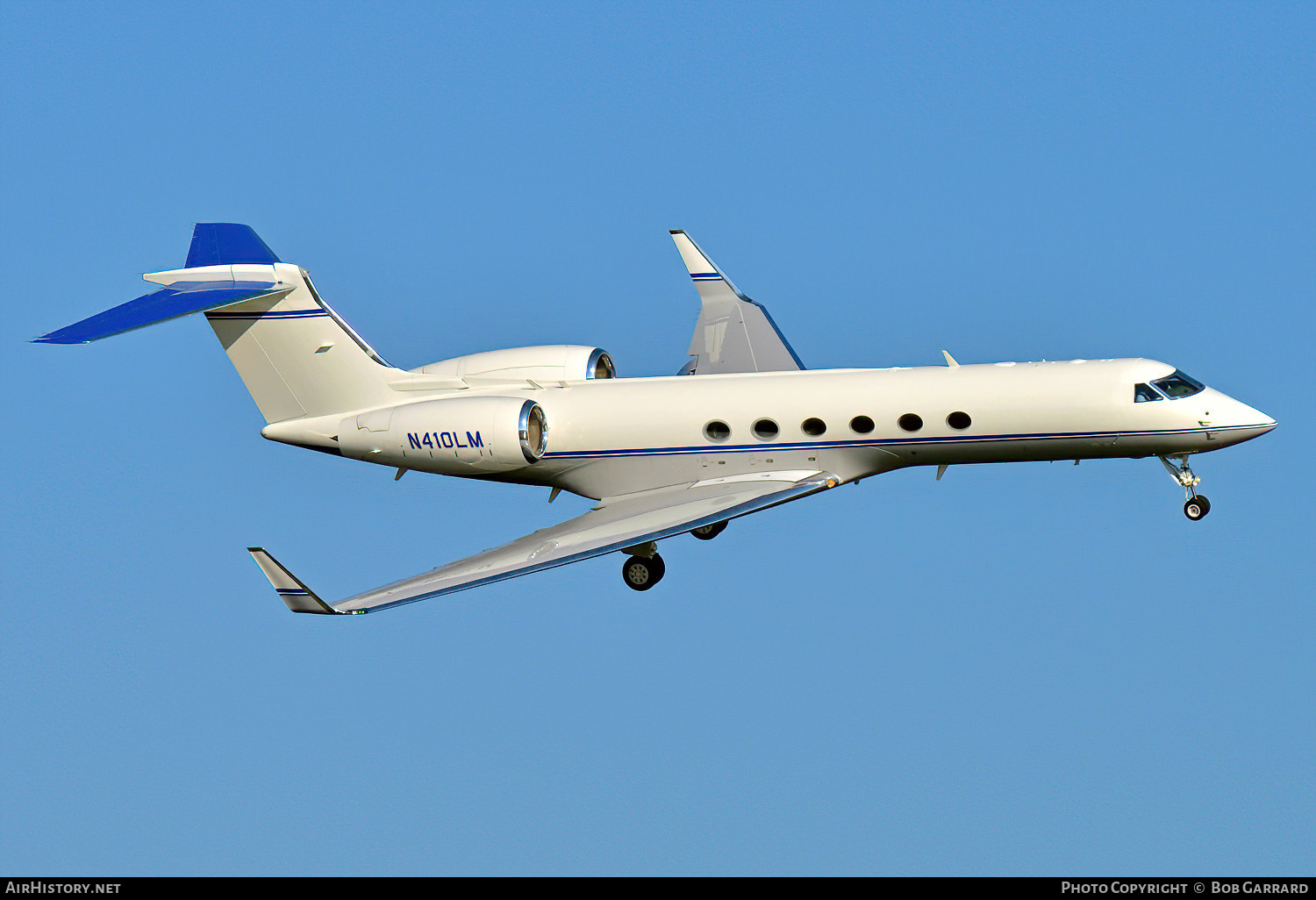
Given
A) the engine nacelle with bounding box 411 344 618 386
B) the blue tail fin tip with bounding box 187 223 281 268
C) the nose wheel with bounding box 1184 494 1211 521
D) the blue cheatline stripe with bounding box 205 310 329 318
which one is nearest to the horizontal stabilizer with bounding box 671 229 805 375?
the engine nacelle with bounding box 411 344 618 386

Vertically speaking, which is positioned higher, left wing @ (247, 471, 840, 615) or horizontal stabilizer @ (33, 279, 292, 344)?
horizontal stabilizer @ (33, 279, 292, 344)

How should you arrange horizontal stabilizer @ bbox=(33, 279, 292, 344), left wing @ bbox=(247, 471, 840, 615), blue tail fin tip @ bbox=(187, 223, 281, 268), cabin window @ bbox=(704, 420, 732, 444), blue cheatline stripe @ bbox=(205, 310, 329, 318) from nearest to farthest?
left wing @ bbox=(247, 471, 840, 615), horizontal stabilizer @ bbox=(33, 279, 292, 344), cabin window @ bbox=(704, 420, 732, 444), blue tail fin tip @ bbox=(187, 223, 281, 268), blue cheatline stripe @ bbox=(205, 310, 329, 318)

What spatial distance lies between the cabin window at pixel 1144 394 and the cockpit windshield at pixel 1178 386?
108 millimetres

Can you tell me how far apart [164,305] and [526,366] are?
19.5 feet

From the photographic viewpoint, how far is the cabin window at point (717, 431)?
2494 cm

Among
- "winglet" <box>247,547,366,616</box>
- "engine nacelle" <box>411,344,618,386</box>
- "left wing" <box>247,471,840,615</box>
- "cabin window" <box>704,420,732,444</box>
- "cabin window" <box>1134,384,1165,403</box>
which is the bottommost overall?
"winglet" <box>247,547,366,616</box>

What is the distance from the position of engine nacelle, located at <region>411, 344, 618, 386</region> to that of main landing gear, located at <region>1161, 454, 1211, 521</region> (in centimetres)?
944

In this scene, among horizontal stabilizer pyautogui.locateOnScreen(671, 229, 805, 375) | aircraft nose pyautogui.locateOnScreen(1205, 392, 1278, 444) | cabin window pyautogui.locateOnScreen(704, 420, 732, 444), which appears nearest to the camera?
aircraft nose pyautogui.locateOnScreen(1205, 392, 1278, 444)

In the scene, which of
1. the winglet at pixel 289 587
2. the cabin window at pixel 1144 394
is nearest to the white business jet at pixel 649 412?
the cabin window at pixel 1144 394

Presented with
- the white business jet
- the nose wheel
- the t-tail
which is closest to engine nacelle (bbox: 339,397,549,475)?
the white business jet

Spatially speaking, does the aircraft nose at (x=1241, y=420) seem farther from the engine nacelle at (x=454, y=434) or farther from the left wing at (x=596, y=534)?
the engine nacelle at (x=454, y=434)

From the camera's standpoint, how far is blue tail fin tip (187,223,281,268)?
1032 inches

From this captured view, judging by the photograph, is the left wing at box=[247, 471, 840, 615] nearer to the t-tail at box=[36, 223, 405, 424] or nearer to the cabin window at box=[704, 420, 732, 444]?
the cabin window at box=[704, 420, 732, 444]

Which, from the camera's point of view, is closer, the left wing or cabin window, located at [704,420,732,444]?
the left wing
